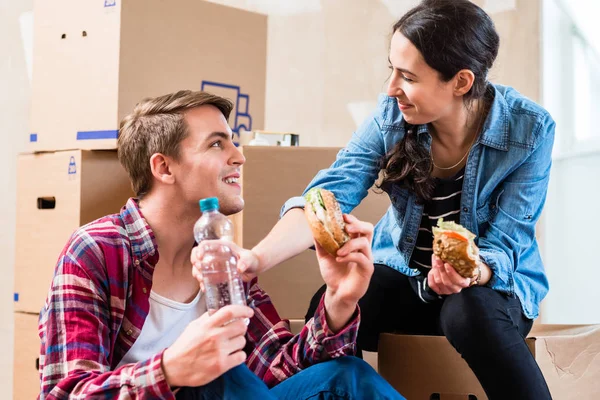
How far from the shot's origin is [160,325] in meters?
1.15

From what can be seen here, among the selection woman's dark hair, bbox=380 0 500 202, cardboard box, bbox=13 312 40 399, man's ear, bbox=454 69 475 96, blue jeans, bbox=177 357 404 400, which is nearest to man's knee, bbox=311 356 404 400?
blue jeans, bbox=177 357 404 400

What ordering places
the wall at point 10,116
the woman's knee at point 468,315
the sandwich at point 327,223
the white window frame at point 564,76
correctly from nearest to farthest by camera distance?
the sandwich at point 327,223
the woman's knee at point 468,315
the white window frame at point 564,76
the wall at point 10,116

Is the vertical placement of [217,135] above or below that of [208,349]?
above

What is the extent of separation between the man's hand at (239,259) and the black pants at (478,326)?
12.6 inches

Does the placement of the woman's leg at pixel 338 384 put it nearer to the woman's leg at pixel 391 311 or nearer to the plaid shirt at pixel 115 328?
the plaid shirt at pixel 115 328

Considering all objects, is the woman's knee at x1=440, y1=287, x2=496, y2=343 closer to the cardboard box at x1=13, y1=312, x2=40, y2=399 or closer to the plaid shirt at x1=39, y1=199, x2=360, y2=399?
the plaid shirt at x1=39, y1=199, x2=360, y2=399

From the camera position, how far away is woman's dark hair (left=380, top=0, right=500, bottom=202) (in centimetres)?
119

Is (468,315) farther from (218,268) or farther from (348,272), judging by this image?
→ (218,268)

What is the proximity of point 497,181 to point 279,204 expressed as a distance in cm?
53

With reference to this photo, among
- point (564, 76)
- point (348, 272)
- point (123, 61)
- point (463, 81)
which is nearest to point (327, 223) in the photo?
point (348, 272)

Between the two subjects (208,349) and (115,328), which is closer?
(208,349)

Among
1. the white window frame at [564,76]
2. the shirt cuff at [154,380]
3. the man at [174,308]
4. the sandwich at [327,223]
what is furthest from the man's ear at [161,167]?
the white window frame at [564,76]

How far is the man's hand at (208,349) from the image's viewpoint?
0.83m

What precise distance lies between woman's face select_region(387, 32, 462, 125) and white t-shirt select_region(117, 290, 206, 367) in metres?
0.49
